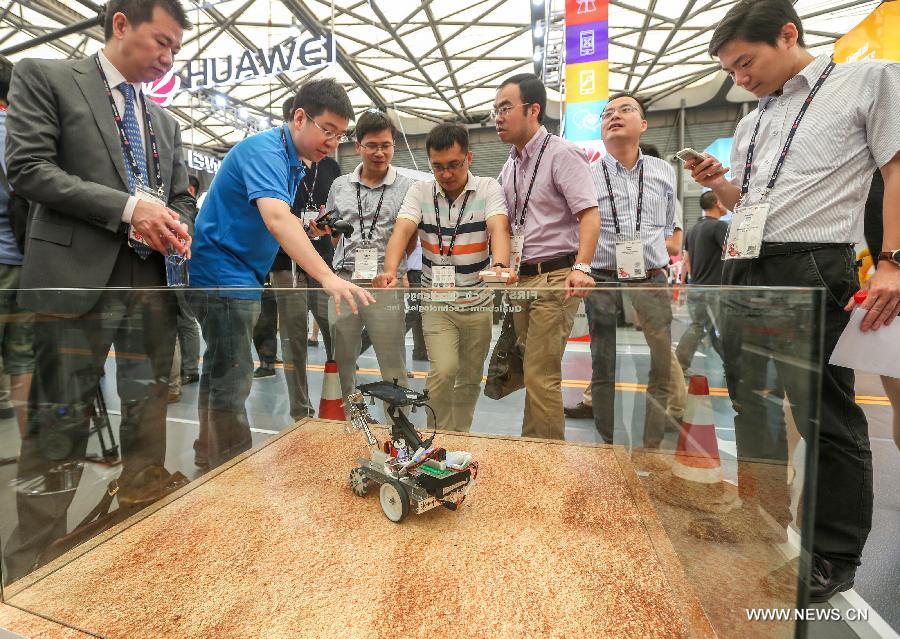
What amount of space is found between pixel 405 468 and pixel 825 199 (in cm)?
134

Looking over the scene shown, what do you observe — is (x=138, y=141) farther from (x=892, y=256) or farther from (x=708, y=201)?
(x=708, y=201)

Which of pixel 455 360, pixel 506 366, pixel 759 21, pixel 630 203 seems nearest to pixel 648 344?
pixel 506 366

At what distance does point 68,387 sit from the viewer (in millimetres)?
1133

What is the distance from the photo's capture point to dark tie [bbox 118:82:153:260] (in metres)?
1.39

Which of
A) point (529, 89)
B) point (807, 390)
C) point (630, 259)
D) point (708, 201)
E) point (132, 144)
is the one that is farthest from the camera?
point (708, 201)

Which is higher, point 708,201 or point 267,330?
point 708,201

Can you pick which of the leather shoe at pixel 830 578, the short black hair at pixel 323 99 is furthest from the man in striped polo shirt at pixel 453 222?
the leather shoe at pixel 830 578

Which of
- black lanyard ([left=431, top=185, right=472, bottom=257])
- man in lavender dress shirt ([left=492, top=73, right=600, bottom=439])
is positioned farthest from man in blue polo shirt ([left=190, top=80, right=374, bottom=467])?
man in lavender dress shirt ([left=492, top=73, right=600, bottom=439])

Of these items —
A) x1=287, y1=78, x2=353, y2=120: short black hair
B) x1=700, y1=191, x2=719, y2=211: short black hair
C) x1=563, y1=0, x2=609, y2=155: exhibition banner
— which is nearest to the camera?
x1=287, y1=78, x2=353, y2=120: short black hair

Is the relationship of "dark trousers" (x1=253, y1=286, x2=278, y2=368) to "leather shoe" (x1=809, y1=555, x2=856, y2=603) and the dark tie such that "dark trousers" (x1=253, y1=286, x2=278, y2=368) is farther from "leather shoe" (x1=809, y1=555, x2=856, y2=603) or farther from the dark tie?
"leather shoe" (x1=809, y1=555, x2=856, y2=603)

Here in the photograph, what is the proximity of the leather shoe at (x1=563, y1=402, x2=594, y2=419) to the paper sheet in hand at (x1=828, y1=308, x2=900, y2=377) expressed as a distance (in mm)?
621

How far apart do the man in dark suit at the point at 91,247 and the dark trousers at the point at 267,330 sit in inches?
8.3

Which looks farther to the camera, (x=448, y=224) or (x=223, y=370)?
(x=448, y=224)

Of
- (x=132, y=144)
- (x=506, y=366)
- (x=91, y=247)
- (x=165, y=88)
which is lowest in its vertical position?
(x=506, y=366)
